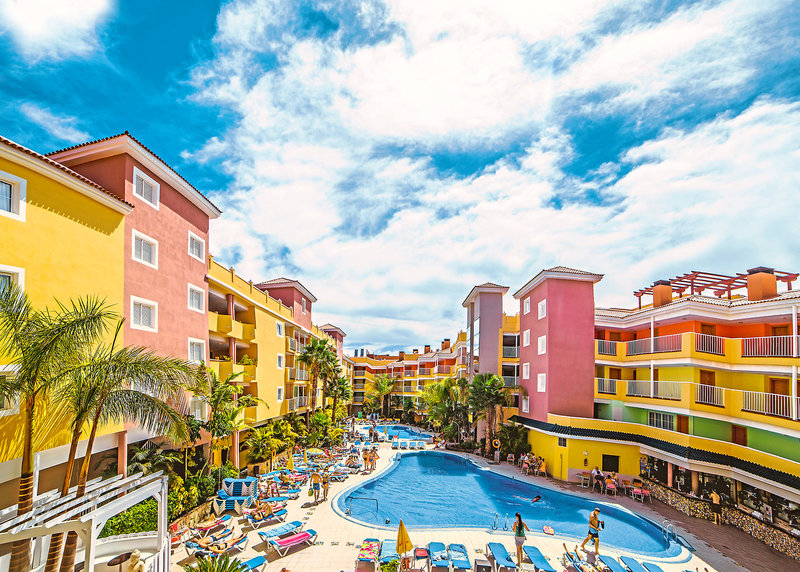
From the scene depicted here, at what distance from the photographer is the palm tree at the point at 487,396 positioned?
34.1 meters

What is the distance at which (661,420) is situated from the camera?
2608 centimetres

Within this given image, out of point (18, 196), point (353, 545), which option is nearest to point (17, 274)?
point (18, 196)

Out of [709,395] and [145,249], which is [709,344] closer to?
[709,395]

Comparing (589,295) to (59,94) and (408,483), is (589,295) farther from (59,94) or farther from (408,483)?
(59,94)

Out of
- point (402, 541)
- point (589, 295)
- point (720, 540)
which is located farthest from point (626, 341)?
point (402, 541)

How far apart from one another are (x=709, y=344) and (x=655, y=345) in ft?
12.8

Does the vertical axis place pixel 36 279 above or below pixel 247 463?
above

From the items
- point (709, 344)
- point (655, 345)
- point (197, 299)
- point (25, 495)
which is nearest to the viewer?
point (25, 495)

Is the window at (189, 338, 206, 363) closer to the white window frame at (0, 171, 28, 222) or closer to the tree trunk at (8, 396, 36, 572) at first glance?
the white window frame at (0, 171, 28, 222)

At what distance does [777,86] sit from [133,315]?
23505 mm

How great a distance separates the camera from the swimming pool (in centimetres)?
1881

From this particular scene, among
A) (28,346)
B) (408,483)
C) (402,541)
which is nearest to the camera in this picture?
(28,346)

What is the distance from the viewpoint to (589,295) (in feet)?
102

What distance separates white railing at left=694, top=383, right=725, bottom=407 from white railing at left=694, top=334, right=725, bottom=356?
69.3 inches
